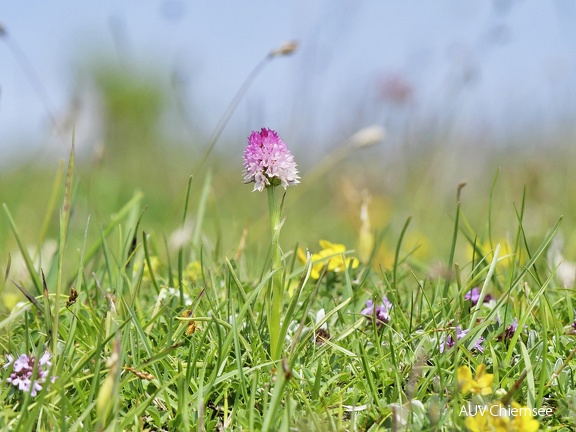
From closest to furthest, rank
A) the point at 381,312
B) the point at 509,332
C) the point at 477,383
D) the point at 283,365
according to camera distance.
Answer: the point at 283,365
the point at 477,383
the point at 509,332
the point at 381,312

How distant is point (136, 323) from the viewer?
140cm

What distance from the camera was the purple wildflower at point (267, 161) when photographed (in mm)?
1297

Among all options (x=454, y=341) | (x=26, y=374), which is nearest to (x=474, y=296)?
(x=454, y=341)

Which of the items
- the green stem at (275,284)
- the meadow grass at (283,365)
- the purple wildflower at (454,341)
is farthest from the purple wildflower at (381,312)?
the green stem at (275,284)

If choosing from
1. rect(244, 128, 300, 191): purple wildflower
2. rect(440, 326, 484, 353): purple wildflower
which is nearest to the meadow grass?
rect(440, 326, 484, 353): purple wildflower

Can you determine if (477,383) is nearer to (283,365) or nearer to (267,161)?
(283,365)

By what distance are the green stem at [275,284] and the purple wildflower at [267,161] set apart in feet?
0.12

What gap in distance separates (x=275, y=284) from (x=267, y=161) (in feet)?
0.79

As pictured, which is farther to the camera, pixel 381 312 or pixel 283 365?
pixel 381 312

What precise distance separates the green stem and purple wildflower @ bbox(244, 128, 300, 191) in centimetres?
4

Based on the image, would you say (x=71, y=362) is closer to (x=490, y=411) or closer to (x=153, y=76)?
(x=490, y=411)

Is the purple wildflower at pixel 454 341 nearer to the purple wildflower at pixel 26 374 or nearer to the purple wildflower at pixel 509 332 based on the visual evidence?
the purple wildflower at pixel 509 332

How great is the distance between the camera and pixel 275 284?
4.44 feet

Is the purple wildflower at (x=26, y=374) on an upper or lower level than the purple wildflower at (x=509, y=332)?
upper
